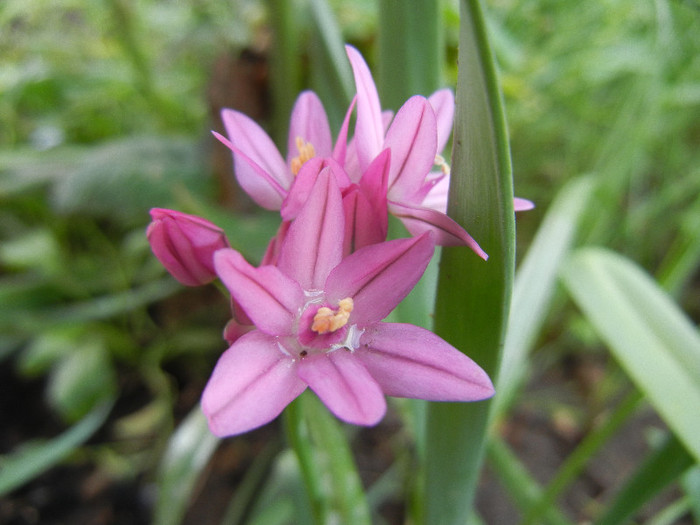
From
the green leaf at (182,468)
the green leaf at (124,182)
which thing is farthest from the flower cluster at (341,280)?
the green leaf at (124,182)

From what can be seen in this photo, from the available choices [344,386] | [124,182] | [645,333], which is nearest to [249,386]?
[344,386]

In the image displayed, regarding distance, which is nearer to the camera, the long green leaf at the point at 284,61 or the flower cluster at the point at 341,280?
the flower cluster at the point at 341,280

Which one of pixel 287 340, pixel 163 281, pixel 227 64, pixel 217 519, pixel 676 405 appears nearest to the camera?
pixel 287 340

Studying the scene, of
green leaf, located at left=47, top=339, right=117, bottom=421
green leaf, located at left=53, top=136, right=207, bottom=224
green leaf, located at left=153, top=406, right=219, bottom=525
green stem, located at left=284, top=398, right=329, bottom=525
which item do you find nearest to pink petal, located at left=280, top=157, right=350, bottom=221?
green stem, located at left=284, top=398, right=329, bottom=525

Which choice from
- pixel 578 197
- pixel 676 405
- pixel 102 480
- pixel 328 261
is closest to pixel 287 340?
pixel 328 261

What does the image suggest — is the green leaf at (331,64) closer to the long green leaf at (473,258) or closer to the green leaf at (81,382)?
the long green leaf at (473,258)

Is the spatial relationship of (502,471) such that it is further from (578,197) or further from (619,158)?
(619,158)
